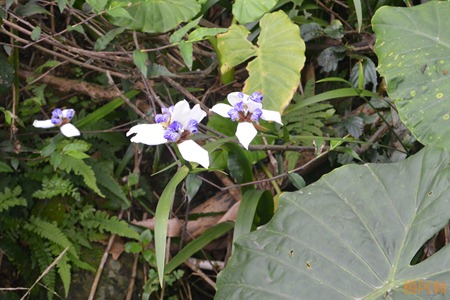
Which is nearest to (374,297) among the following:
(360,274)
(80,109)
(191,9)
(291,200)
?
(360,274)

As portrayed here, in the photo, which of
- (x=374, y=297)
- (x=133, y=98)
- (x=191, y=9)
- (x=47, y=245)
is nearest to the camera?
(x=374, y=297)

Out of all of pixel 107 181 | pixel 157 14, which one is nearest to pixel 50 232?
pixel 107 181

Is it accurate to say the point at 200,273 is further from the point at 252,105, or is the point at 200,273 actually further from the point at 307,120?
the point at 252,105

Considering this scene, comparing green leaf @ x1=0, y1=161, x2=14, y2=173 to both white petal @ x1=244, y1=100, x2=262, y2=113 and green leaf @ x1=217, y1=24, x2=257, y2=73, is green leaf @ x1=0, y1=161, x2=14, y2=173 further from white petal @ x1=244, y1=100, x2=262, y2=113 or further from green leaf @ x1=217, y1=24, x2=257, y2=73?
white petal @ x1=244, y1=100, x2=262, y2=113

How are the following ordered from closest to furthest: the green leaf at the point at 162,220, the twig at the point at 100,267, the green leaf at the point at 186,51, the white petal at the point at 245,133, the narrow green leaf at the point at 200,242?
the white petal at the point at 245,133 < the green leaf at the point at 162,220 < the green leaf at the point at 186,51 < the narrow green leaf at the point at 200,242 < the twig at the point at 100,267

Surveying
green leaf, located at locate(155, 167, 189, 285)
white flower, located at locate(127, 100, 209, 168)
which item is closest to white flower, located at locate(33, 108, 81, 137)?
green leaf, located at locate(155, 167, 189, 285)

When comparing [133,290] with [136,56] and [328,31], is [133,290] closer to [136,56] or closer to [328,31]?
[136,56]

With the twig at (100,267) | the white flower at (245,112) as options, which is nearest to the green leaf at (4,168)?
the twig at (100,267)

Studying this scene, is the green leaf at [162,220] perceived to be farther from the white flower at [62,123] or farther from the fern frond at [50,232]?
the fern frond at [50,232]
